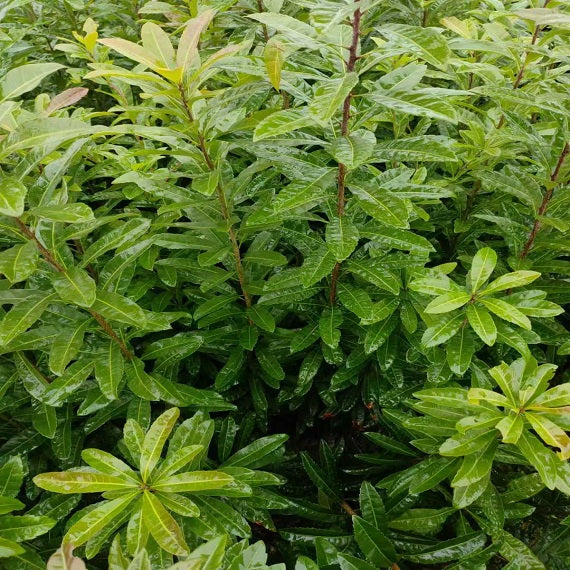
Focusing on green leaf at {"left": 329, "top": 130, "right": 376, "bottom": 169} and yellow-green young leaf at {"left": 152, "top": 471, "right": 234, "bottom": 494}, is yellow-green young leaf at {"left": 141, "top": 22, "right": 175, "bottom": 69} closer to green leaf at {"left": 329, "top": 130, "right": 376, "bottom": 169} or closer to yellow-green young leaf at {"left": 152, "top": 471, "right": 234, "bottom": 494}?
green leaf at {"left": 329, "top": 130, "right": 376, "bottom": 169}

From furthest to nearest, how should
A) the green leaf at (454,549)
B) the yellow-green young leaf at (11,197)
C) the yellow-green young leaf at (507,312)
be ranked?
the green leaf at (454,549) → the yellow-green young leaf at (507,312) → the yellow-green young leaf at (11,197)

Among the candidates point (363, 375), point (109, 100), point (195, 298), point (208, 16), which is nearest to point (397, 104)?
point (208, 16)

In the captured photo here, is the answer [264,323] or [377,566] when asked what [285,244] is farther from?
[377,566]

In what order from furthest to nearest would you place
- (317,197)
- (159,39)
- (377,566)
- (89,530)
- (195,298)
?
(195,298) < (377,566) < (317,197) < (159,39) < (89,530)

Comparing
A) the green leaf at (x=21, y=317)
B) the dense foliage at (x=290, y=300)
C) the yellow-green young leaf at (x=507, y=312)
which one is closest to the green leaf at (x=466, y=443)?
the dense foliage at (x=290, y=300)

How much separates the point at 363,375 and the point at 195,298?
0.99 metres

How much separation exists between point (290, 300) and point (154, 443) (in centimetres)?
89

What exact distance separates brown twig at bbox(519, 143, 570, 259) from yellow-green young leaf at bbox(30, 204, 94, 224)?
5.69 ft

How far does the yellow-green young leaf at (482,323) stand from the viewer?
1774 millimetres

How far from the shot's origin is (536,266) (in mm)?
2242

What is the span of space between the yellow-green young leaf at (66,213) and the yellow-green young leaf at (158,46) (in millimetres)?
498

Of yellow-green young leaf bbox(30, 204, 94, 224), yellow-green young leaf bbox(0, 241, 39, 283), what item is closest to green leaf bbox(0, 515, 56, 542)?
yellow-green young leaf bbox(0, 241, 39, 283)

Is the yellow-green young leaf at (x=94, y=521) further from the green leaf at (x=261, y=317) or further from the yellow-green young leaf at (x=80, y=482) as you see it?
the green leaf at (x=261, y=317)

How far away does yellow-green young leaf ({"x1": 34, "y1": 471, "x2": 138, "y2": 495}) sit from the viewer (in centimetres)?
145
